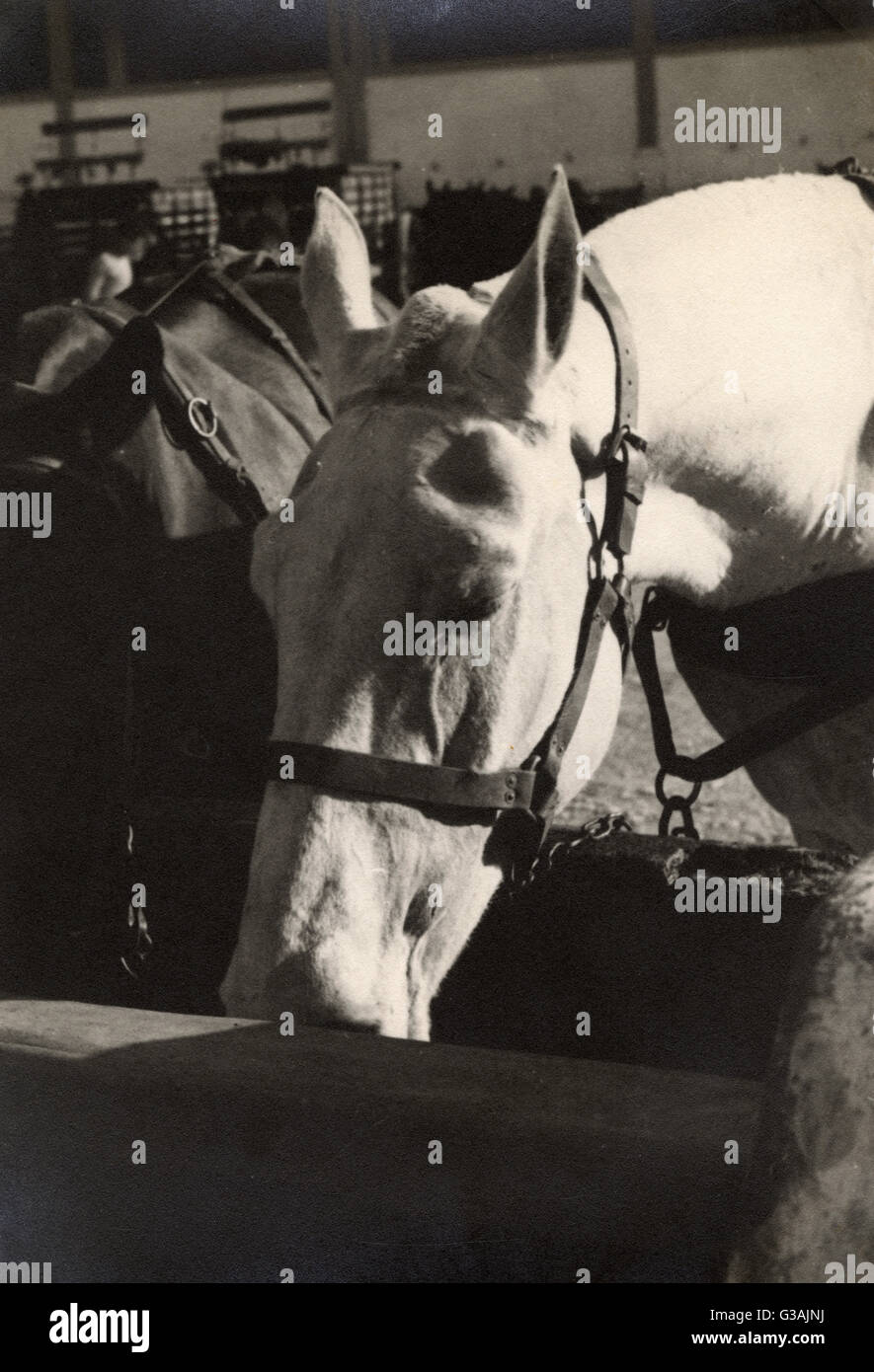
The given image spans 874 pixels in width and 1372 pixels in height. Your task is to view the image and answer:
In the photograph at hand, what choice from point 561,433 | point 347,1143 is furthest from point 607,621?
point 347,1143

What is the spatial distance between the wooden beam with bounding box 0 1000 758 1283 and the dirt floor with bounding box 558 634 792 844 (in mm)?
3183

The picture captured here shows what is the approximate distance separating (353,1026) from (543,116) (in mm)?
2882

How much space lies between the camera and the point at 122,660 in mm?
2336

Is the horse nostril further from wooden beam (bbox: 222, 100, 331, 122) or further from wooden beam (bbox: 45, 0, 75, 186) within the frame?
wooden beam (bbox: 222, 100, 331, 122)

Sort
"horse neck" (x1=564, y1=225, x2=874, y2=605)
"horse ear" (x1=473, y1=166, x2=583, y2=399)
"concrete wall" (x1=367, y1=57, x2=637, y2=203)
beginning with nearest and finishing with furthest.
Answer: "horse ear" (x1=473, y1=166, x2=583, y2=399)
"horse neck" (x1=564, y1=225, x2=874, y2=605)
"concrete wall" (x1=367, y1=57, x2=637, y2=203)

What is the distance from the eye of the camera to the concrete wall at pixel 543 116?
7.86ft

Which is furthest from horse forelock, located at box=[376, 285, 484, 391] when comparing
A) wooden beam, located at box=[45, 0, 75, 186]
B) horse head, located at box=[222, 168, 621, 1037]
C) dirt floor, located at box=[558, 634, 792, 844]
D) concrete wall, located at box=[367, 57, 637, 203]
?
dirt floor, located at box=[558, 634, 792, 844]

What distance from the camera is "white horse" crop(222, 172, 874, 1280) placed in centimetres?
151

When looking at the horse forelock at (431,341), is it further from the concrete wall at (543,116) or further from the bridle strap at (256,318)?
the bridle strap at (256,318)

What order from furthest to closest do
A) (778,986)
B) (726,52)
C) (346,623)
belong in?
1. (726,52)
2. (778,986)
3. (346,623)

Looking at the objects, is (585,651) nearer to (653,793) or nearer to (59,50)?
(59,50)

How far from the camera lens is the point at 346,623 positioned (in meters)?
1.51
